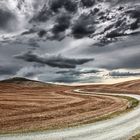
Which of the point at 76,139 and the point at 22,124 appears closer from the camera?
the point at 76,139

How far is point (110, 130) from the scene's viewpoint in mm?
28453

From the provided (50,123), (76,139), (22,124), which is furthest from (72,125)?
(76,139)

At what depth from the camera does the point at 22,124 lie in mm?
32938

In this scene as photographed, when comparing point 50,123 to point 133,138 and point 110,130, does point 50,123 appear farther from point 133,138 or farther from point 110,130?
point 133,138

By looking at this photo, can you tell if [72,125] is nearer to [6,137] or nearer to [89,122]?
[89,122]

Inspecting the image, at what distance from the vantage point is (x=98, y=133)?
27047 mm

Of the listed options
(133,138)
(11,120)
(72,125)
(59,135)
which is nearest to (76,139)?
(59,135)

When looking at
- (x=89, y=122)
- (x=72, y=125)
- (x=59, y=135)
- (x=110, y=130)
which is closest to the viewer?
(x=59, y=135)

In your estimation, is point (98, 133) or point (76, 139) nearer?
point (76, 139)

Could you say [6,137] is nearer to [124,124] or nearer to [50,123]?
[50,123]

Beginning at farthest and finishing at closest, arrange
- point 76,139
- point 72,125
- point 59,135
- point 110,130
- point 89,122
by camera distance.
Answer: point 89,122
point 72,125
point 110,130
point 59,135
point 76,139

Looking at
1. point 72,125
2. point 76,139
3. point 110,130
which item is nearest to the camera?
point 76,139

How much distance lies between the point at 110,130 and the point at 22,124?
9531 mm

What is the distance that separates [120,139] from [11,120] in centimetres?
1519
